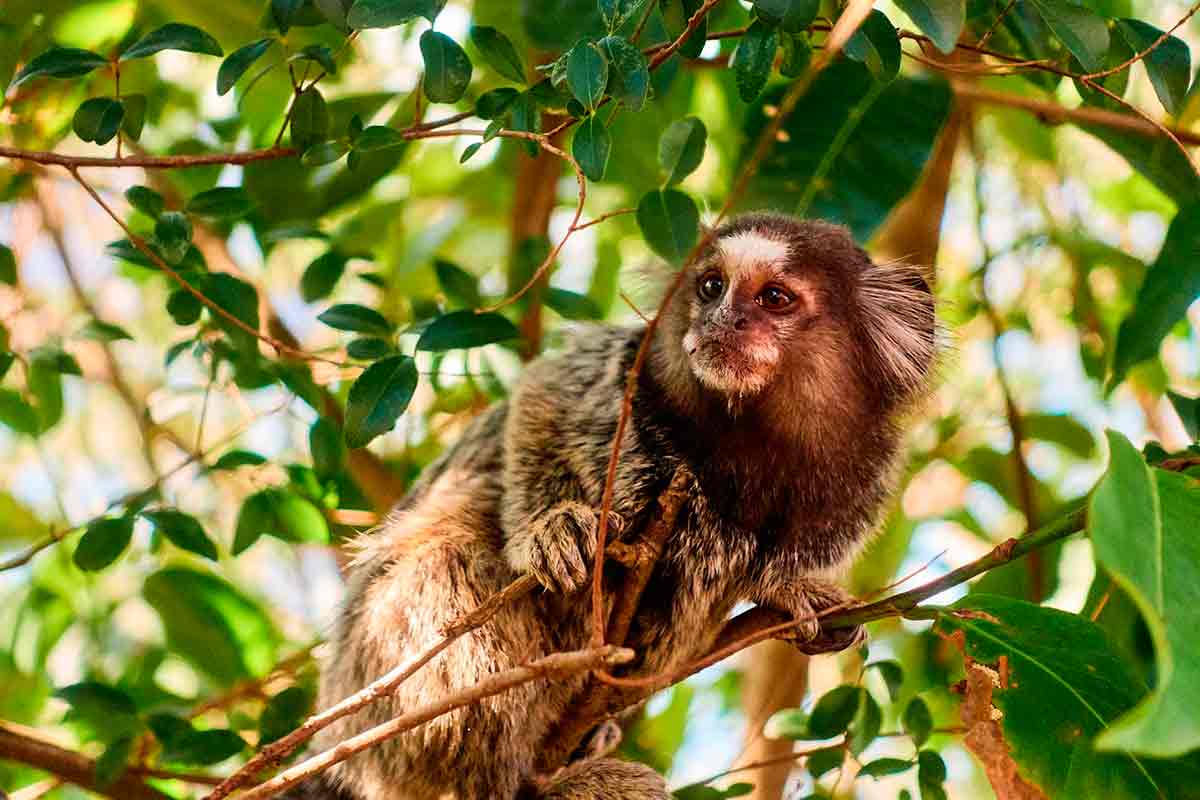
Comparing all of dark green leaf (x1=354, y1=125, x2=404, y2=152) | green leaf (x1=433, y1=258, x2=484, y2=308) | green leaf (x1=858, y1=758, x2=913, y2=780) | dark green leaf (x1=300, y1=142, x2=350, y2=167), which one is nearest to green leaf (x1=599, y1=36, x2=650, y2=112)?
dark green leaf (x1=354, y1=125, x2=404, y2=152)

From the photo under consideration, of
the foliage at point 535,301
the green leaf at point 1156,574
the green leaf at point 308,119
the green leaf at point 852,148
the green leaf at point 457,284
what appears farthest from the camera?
the green leaf at point 852,148

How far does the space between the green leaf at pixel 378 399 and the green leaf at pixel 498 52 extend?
20.4 inches

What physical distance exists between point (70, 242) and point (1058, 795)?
354cm

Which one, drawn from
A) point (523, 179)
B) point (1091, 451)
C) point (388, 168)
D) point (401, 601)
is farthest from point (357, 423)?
point (1091, 451)

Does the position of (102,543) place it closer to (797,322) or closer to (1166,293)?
(797,322)

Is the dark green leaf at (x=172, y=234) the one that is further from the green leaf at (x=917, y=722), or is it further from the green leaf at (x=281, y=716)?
the green leaf at (x=917, y=722)

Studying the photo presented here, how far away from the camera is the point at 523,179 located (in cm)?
351

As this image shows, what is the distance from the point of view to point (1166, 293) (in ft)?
7.72

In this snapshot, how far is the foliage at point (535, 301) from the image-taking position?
1965 mm

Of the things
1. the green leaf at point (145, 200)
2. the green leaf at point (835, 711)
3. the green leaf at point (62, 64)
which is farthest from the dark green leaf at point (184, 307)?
→ the green leaf at point (835, 711)

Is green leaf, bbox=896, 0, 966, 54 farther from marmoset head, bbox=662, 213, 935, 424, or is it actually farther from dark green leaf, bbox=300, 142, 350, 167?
dark green leaf, bbox=300, 142, 350, 167

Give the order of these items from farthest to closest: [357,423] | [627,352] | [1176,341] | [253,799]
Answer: [1176,341] → [627,352] → [357,423] → [253,799]

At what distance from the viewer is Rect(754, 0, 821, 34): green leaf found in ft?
6.11

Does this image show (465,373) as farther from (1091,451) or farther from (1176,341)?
(1176,341)
